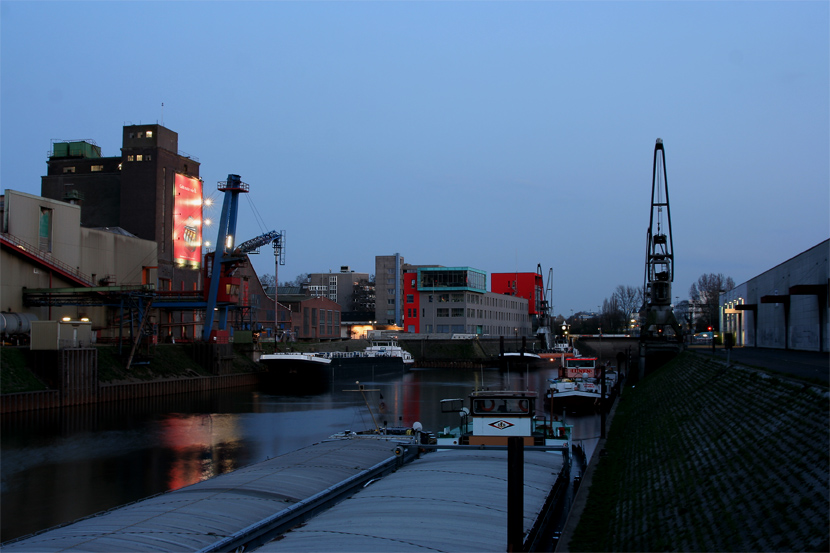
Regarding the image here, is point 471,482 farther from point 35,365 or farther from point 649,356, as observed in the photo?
point 649,356

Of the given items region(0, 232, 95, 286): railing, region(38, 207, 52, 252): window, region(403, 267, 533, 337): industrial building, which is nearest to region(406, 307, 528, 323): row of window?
region(403, 267, 533, 337): industrial building

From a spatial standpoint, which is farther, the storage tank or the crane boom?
the crane boom

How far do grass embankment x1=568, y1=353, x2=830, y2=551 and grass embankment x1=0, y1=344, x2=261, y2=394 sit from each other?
116ft

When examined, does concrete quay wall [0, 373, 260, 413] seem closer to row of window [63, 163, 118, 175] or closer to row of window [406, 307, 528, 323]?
row of window [63, 163, 118, 175]

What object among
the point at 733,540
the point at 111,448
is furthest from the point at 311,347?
the point at 733,540


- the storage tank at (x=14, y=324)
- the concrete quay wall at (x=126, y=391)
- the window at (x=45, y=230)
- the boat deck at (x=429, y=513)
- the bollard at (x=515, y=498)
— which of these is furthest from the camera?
the window at (x=45, y=230)

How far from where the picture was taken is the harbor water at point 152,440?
2269 cm

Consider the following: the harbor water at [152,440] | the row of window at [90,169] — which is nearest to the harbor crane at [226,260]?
the harbor water at [152,440]

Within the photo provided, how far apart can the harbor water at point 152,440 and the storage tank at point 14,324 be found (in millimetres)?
9148

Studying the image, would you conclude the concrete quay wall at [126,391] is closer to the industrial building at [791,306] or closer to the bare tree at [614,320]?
the industrial building at [791,306]

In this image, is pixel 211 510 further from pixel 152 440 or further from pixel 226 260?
pixel 226 260

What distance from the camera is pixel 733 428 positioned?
15.5 metres

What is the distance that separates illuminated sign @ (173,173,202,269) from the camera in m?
82.4

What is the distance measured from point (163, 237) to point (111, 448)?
53.9 m
